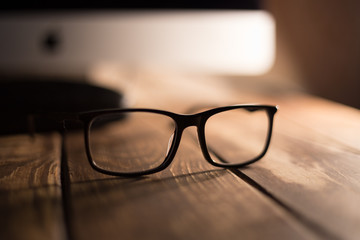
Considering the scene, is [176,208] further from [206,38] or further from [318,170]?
[206,38]

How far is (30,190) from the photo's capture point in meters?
0.35

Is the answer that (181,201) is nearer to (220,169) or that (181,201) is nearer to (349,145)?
(220,169)

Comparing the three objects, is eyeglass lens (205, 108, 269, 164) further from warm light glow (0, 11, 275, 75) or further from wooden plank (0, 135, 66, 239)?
warm light glow (0, 11, 275, 75)

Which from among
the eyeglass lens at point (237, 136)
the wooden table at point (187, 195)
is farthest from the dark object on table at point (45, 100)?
the eyeglass lens at point (237, 136)

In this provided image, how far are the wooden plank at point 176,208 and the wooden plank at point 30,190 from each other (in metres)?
0.02

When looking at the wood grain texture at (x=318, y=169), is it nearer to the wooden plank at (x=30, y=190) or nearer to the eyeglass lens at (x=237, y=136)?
the eyeglass lens at (x=237, y=136)

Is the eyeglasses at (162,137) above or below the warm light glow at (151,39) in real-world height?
below

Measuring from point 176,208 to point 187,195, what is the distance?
0.10 ft

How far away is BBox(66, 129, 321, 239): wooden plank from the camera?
0.91ft

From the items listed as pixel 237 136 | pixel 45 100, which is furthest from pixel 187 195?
pixel 45 100

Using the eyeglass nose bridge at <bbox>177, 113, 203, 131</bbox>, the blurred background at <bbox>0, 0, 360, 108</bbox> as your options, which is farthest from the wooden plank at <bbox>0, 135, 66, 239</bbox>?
the blurred background at <bbox>0, 0, 360, 108</bbox>

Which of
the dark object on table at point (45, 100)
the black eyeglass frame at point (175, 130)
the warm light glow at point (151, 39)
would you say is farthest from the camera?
the warm light glow at point (151, 39)

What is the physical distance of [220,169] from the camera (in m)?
0.42

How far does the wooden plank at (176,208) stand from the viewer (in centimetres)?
28
